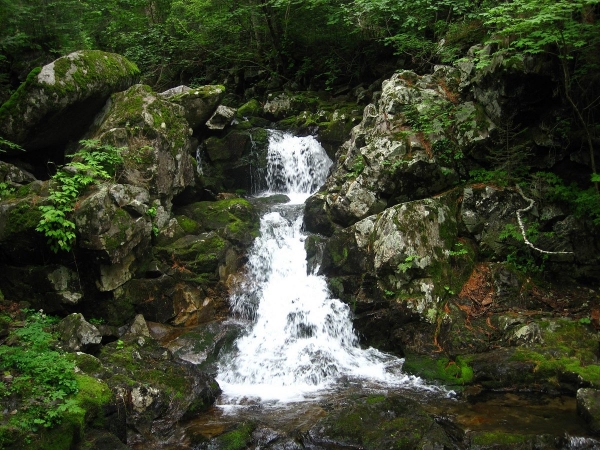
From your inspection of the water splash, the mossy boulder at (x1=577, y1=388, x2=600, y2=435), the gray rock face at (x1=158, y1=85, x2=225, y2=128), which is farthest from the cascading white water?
the gray rock face at (x1=158, y1=85, x2=225, y2=128)

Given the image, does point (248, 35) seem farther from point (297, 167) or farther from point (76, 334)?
point (76, 334)

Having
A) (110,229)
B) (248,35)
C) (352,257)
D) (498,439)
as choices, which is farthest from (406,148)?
(248,35)

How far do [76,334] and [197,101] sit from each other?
8.54 meters

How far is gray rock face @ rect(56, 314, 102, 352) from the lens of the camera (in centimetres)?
734

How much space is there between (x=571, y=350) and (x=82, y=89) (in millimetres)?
11491


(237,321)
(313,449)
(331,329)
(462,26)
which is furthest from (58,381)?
(462,26)

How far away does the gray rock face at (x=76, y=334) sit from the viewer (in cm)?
734

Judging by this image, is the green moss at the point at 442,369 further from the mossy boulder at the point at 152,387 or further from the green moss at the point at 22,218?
the green moss at the point at 22,218

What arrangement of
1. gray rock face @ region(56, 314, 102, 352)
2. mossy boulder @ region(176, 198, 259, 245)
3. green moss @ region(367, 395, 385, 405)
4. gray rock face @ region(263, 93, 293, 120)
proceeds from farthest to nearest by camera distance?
gray rock face @ region(263, 93, 293, 120)
mossy boulder @ region(176, 198, 259, 245)
gray rock face @ region(56, 314, 102, 352)
green moss @ region(367, 395, 385, 405)

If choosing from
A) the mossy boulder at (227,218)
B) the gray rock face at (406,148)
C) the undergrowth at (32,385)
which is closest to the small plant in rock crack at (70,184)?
the undergrowth at (32,385)

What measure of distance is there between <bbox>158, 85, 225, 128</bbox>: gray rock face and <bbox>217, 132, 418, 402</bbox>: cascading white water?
13.4 ft

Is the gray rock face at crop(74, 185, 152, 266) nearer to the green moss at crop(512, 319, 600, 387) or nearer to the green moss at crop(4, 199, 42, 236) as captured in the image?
the green moss at crop(4, 199, 42, 236)

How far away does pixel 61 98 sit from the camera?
9.86 metres

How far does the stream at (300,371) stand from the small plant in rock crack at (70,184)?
3.89 metres
